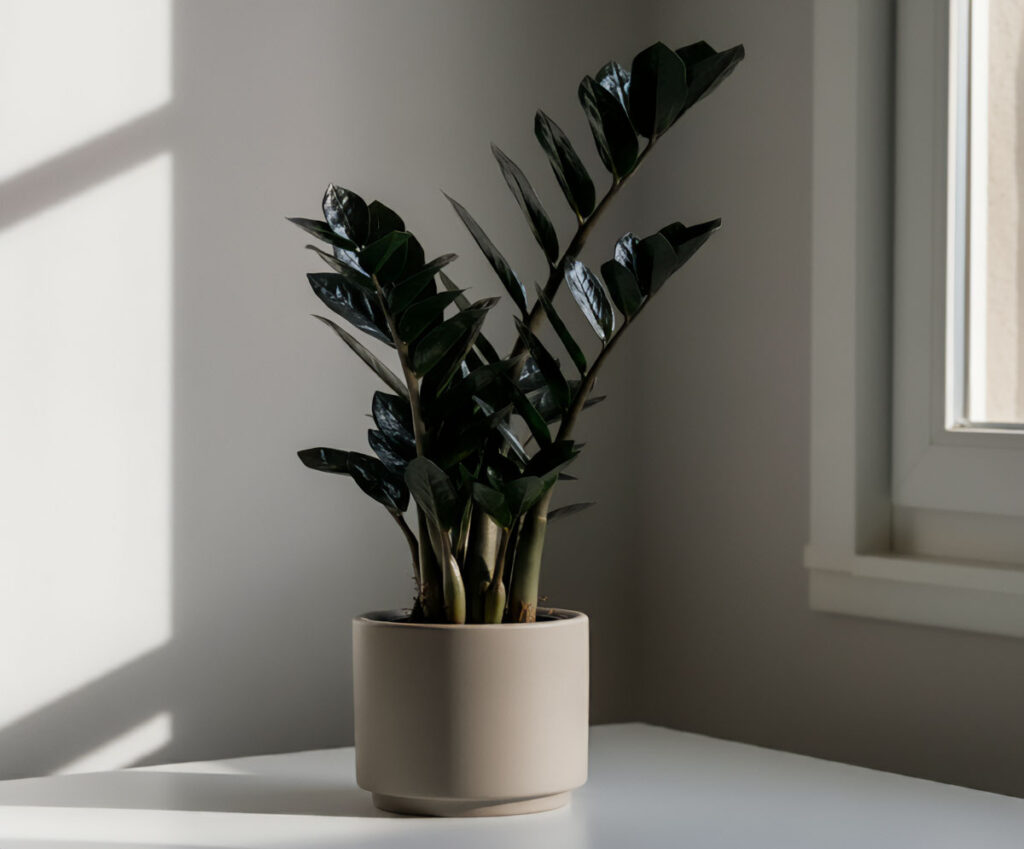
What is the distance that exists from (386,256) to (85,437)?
1.58 ft

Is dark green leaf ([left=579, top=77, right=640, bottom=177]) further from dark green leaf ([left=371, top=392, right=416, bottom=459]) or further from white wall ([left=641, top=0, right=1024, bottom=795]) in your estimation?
white wall ([left=641, top=0, right=1024, bottom=795])

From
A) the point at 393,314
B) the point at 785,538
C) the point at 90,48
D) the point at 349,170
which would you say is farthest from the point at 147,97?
the point at 785,538

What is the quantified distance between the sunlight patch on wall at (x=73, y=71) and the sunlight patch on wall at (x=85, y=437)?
0.06m

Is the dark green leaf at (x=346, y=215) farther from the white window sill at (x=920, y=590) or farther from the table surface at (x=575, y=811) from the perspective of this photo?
the white window sill at (x=920, y=590)

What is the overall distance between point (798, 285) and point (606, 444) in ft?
1.03

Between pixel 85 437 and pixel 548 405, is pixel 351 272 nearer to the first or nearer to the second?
pixel 548 405

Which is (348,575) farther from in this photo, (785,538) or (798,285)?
(798,285)

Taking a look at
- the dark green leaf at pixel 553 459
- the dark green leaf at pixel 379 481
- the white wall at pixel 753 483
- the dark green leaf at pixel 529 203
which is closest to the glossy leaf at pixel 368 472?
the dark green leaf at pixel 379 481

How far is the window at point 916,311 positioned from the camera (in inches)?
48.4

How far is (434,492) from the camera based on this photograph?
904 millimetres

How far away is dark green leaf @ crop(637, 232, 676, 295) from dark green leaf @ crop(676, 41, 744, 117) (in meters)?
0.10

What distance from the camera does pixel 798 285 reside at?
54.7 inches

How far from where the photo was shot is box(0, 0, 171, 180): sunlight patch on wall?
1.19m

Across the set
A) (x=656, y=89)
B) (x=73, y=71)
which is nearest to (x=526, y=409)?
(x=656, y=89)
